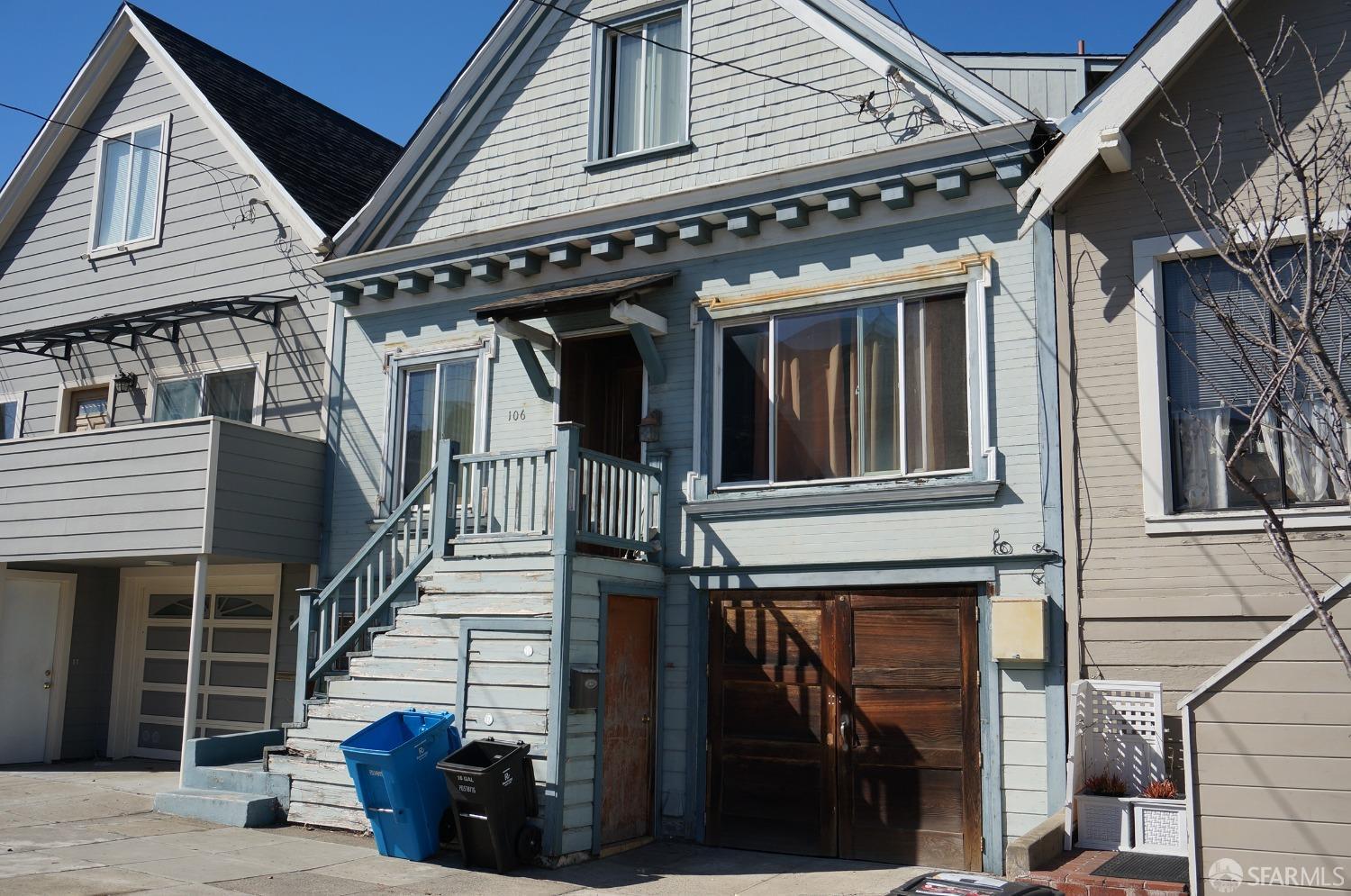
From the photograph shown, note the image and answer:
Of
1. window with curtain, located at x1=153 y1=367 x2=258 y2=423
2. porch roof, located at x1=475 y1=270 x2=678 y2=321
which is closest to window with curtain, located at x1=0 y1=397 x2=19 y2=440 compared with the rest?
window with curtain, located at x1=153 y1=367 x2=258 y2=423

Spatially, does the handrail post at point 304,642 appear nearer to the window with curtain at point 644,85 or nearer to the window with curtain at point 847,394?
the window with curtain at point 847,394

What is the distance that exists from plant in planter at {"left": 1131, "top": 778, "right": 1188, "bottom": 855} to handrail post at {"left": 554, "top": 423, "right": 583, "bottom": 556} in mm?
4698

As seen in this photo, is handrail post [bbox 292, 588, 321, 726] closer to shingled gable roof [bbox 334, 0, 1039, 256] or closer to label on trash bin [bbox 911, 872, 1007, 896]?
shingled gable roof [bbox 334, 0, 1039, 256]

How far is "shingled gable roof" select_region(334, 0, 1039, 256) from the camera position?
10.9 m

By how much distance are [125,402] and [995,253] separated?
37.4 ft

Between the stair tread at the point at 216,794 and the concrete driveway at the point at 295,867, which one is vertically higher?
the stair tread at the point at 216,794

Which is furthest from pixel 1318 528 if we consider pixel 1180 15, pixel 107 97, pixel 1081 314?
pixel 107 97

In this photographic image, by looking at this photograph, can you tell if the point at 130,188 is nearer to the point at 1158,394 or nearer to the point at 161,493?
the point at 161,493

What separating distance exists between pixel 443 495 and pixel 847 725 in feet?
14.0

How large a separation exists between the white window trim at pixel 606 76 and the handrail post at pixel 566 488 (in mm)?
3616

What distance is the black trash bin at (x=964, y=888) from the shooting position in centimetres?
429

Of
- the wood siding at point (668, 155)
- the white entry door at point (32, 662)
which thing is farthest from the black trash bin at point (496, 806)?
the white entry door at point (32, 662)

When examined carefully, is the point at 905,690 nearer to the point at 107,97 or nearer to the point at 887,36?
the point at 887,36

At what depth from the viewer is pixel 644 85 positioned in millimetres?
12492
